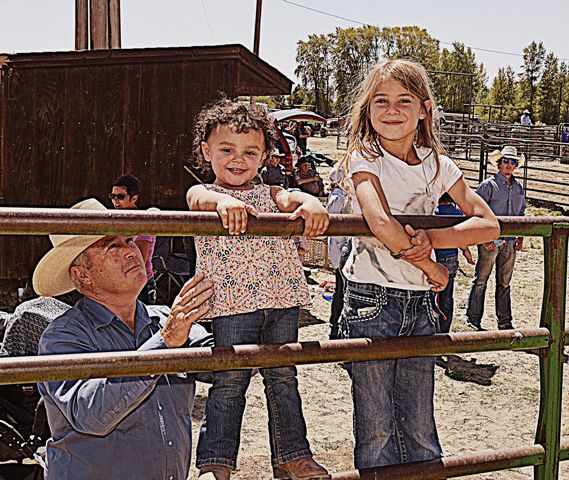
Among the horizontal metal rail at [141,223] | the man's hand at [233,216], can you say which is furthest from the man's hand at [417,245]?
the man's hand at [233,216]

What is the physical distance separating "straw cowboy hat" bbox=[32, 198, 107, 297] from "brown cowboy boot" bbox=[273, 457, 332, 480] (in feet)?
2.94

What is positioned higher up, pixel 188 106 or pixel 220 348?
pixel 188 106

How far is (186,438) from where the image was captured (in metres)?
2.58

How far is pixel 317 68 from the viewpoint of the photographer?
279ft

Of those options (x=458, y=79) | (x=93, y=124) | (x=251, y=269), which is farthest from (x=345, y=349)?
(x=458, y=79)

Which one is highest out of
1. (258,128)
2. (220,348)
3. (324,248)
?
(258,128)

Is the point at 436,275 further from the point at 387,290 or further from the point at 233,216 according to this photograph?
the point at 233,216

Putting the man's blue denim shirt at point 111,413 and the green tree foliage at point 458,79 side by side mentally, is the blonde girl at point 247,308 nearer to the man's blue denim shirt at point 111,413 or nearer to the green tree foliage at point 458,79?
the man's blue denim shirt at point 111,413

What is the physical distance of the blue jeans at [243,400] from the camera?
8.20 feet

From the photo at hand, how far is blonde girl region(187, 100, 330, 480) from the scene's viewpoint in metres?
2.49

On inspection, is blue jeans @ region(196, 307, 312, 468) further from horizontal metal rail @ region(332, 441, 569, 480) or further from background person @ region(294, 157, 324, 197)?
background person @ region(294, 157, 324, 197)

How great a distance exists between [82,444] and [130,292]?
483 mm

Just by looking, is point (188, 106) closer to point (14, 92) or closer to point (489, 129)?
point (14, 92)

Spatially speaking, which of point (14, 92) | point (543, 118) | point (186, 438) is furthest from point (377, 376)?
point (543, 118)
